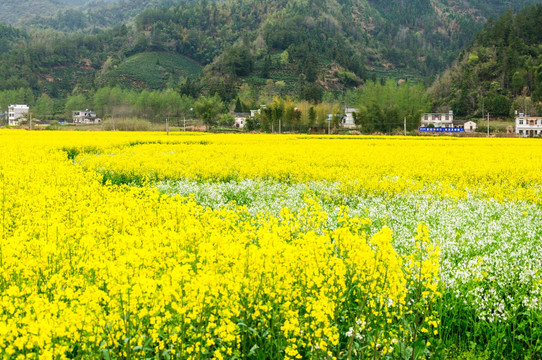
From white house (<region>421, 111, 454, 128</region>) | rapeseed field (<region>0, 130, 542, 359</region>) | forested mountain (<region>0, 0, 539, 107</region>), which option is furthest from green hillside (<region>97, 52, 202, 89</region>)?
rapeseed field (<region>0, 130, 542, 359</region>)

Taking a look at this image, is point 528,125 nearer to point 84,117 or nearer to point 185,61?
point 84,117

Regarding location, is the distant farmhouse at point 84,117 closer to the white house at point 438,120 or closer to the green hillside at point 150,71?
the green hillside at point 150,71

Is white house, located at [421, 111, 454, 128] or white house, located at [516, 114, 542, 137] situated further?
white house, located at [421, 111, 454, 128]

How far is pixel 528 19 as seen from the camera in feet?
351

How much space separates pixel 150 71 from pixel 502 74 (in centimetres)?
10918

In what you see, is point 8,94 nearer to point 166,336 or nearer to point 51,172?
point 51,172

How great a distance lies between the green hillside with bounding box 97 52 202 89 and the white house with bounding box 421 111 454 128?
285 feet

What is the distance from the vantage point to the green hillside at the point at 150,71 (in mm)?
140000

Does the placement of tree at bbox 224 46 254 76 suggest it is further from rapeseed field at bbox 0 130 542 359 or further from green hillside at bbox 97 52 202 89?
rapeseed field at bbox 0 130 542 359

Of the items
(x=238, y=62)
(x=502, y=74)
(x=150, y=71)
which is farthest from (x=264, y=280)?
(x=150, y=71)

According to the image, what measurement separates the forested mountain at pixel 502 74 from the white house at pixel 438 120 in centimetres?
820

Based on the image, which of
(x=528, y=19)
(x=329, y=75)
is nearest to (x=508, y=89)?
(x=528, y=19)

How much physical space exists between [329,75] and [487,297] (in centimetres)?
15572

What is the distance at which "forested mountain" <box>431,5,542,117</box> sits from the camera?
3666 inches
